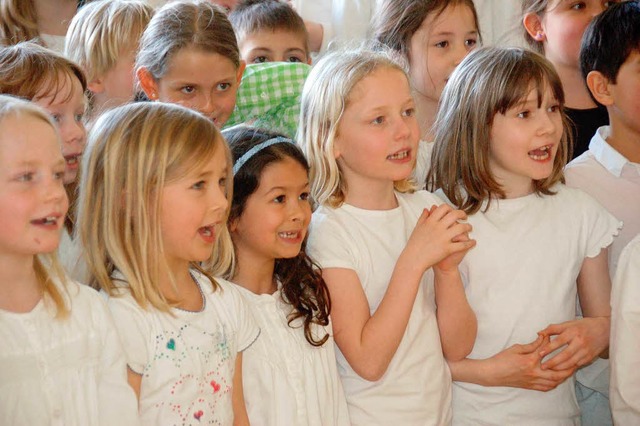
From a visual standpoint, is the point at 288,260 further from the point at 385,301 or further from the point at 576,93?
the point at 576,93

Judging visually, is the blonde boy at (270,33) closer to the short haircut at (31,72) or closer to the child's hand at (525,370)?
the short haircut at (31,72)

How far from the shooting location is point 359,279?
89.6 inches

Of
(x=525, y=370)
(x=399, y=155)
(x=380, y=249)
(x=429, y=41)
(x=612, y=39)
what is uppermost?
(x=612, y=39)

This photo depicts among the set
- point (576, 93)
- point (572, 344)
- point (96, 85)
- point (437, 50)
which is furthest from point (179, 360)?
point (576, 93)

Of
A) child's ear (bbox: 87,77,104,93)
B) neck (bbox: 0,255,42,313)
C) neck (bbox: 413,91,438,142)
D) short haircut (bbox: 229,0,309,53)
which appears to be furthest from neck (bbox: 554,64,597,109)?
neck (bbox: 0,255,42,313)

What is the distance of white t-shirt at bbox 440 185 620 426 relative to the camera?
2.42m

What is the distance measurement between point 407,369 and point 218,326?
55cm

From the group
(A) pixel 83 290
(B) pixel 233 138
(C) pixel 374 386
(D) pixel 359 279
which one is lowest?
(C) pixel 374 386

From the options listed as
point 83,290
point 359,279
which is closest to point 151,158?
point 83,290

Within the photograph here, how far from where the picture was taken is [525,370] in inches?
92.6

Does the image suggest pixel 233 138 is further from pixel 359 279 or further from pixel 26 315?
pixel 26 315

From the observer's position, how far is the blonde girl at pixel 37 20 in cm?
301

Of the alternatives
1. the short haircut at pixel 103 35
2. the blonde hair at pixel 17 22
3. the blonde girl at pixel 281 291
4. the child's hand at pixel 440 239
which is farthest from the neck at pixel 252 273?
the blonde hair at pixel 17 22

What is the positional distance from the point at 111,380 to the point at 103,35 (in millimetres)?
1353
